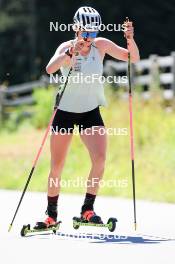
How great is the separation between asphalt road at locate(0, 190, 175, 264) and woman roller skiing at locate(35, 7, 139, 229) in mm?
371

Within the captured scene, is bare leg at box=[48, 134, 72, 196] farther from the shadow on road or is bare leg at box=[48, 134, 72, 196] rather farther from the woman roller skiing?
the shadow on road

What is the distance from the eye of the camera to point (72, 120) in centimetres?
1002

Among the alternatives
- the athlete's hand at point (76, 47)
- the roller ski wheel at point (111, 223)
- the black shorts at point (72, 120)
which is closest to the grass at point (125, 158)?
the roller ski wheel at point (111, 223)

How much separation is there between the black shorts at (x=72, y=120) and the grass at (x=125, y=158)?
14.7ft

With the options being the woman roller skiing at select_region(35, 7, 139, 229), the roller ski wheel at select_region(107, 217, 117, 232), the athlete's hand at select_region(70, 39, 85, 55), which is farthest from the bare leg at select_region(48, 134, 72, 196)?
the athlete's hand at select_region(70, 39, 85, 55)

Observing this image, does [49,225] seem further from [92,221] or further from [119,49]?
[119,49]

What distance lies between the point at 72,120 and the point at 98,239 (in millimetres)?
1107

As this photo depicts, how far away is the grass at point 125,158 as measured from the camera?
15586 mm

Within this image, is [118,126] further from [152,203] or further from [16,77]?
[16,77]

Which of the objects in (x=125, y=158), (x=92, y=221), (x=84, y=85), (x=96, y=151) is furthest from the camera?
(x=125, y=158)

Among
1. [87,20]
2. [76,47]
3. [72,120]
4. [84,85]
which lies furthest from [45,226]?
[87,20]

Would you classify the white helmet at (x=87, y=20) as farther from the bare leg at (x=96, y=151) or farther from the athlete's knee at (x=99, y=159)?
the athlete's knee at (x=99, y=159)

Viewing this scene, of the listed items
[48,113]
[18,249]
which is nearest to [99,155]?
[18,249]

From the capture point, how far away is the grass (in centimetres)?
1559
